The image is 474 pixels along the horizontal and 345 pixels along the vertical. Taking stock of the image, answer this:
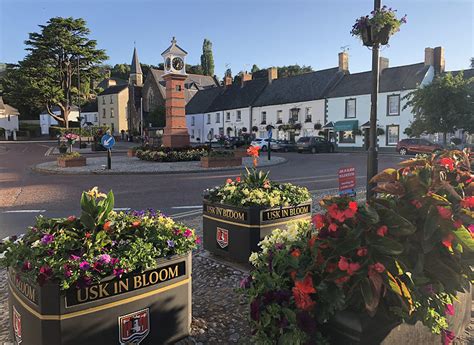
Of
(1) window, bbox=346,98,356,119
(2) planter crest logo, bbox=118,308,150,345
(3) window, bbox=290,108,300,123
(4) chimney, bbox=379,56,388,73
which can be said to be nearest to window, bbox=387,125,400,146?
(1) window, bbox=346,98,356,119

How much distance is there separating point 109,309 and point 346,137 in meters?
40.8

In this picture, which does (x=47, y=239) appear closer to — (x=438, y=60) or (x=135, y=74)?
(x=438, y=60)

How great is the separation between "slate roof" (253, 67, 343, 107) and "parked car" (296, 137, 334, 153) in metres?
10.3

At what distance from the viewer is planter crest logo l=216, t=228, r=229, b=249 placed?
5.05m

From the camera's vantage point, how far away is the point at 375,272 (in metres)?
2.12

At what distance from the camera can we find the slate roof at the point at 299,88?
144 ft

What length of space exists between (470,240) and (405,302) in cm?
61

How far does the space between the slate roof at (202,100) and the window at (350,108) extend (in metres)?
25.3

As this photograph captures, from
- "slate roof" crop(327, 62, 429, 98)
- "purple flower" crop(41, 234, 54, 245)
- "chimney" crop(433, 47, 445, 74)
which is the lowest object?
"purple flower" crop(41, 234, 54, 245)

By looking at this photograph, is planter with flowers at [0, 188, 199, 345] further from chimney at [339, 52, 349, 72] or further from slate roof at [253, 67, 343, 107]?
chimney at [339, 52, 349, 72]

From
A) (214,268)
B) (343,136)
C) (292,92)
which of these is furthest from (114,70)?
(214,268)

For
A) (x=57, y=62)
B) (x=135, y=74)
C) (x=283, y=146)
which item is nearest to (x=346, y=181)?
(x=283, y=146)

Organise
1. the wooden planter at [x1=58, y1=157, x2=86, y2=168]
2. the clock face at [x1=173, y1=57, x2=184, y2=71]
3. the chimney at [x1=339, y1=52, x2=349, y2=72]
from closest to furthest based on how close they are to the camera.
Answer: the wooden planter at [x1=58, y1=157, x2=86, y2=168] < the clock face at [x1=173, y1=57, x2=184, y2=71] < the chimney at [x1=339, y1=52, x2=349, y2=72]

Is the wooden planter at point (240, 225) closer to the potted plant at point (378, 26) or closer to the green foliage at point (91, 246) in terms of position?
the green foliage at point (91, 246)
